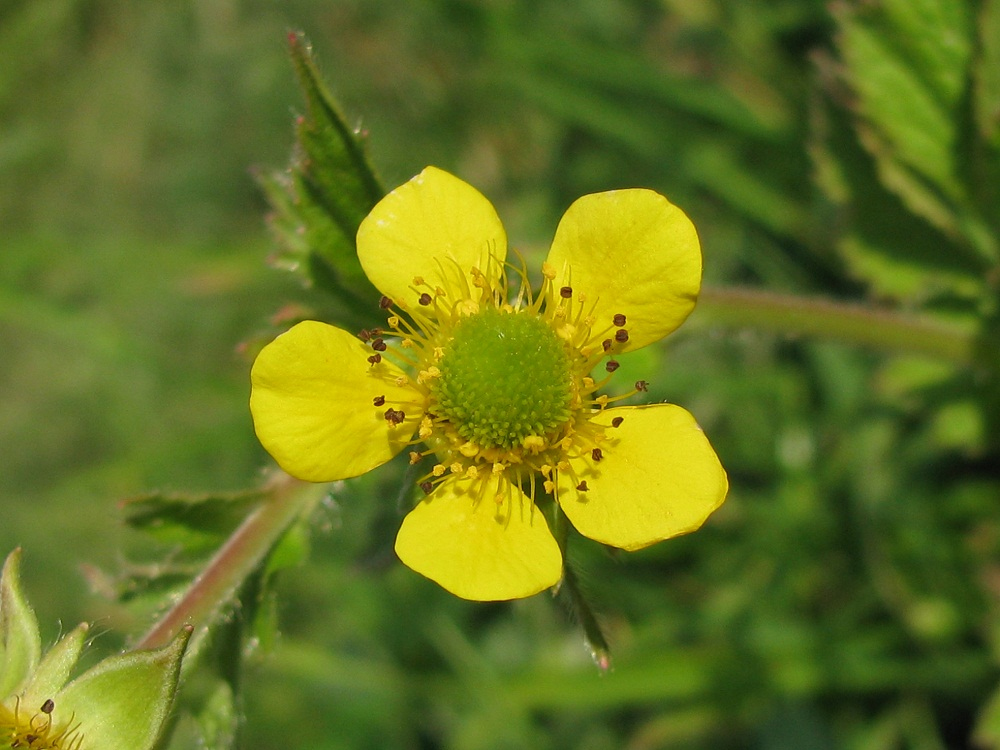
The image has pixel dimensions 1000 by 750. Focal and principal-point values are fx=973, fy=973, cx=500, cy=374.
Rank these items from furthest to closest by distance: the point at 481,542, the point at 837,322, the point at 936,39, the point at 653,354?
the point at 936,39 → the point at 837,322 → the point at 653,354 → the point at 481,542

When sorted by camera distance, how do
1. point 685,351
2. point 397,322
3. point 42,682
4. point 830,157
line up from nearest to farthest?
point 42,682 → point 397,322 → point 830,157 → point 685,351

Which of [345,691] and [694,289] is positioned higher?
[694,289]

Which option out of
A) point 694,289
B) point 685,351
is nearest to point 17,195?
point 685,351

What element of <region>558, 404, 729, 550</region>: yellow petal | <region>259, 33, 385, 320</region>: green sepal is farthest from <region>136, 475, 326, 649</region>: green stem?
<region>558, 404, 729, 550</region>: yellow petal

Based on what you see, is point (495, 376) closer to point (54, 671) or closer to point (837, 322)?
point (54, 671)

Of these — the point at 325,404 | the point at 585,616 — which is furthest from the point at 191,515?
the point at 585,616

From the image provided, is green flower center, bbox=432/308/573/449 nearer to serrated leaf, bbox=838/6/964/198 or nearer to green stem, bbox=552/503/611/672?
green stem, bbox=552/503/611/672

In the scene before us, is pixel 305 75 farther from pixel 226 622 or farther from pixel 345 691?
pixel 345 691
